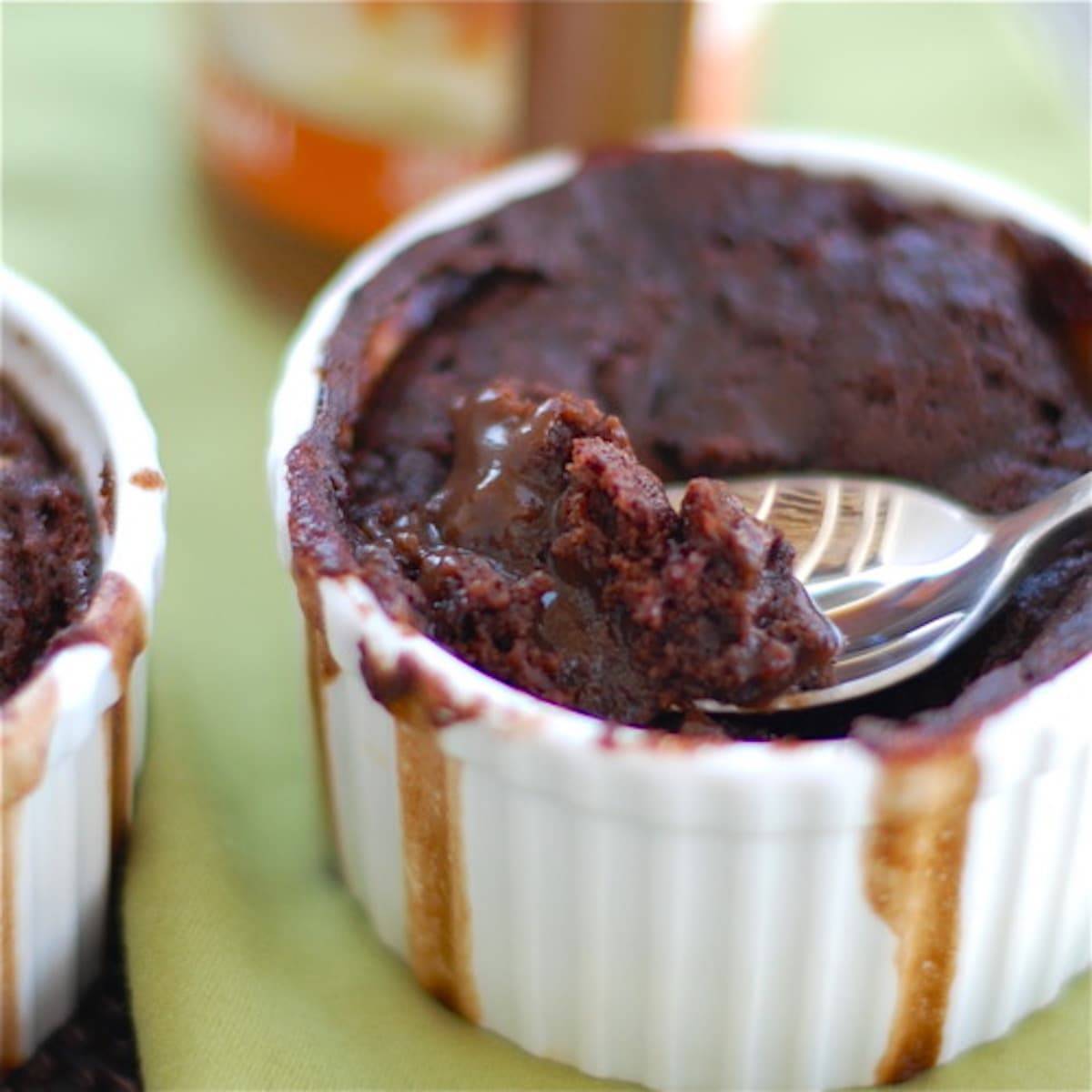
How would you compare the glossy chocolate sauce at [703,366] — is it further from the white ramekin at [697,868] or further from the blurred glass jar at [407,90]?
the blurred glass jar at [407,90]

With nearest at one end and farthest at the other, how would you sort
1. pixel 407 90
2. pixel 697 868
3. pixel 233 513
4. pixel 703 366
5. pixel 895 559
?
pixel 697 868, pixel 895 559, pixel 703 366, pixel 233 513, pixel 407 90

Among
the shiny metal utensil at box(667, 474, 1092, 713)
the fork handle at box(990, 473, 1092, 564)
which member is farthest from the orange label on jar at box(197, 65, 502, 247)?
the fork handle at box(990, 473, 1092, 564)

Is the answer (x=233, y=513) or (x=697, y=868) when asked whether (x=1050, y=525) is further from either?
(x=233, y=513)

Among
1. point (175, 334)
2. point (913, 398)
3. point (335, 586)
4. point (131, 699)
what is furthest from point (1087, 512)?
point (175, 334)

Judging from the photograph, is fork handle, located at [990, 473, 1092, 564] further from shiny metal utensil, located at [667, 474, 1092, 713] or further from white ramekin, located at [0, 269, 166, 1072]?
white ramekin, located at [0, 269, 166, 1072]

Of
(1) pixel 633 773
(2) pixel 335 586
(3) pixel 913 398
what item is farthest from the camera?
(3) pixel 913 398

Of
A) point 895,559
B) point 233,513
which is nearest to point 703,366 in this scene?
point 895,559

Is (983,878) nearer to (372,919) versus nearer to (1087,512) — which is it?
(1087,512)
